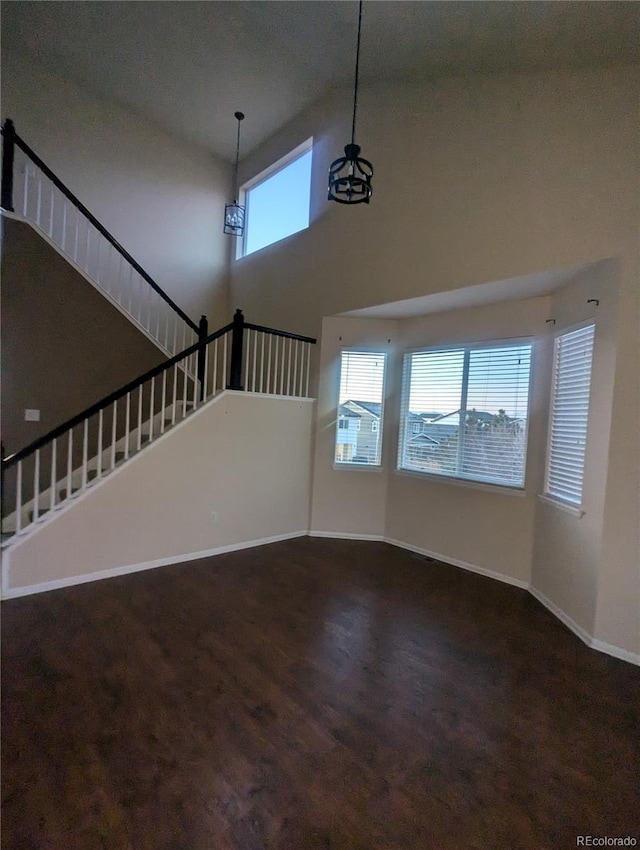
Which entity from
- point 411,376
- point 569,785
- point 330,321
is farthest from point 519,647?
point 330,321

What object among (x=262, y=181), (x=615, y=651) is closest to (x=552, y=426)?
(x=615, y=651)

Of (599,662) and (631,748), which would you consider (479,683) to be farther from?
(599,662)

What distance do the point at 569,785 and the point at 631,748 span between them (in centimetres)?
51

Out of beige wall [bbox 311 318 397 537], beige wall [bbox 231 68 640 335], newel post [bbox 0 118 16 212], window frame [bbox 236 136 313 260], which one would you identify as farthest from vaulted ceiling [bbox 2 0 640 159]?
beige wall [bbox 311 318 397 537]

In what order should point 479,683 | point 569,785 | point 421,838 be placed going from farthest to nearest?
point 479,683 < point 569,785 < point 421,838

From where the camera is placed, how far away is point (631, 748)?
2068 millimetres

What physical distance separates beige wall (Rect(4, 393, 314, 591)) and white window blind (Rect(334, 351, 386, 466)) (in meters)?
0.45

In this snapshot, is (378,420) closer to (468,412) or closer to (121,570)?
(468,412)

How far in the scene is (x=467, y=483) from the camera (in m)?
4.36

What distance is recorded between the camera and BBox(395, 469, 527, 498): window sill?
159 inches

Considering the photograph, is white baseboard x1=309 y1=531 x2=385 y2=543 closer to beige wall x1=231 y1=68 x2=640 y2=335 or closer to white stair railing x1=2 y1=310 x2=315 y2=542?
white stair railing x1=2 y1=310 x2=315 y2=542

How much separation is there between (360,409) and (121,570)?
3092 mm

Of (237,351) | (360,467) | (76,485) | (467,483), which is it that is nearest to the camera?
(76,485)

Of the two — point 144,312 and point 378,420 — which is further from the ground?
point 144,312
